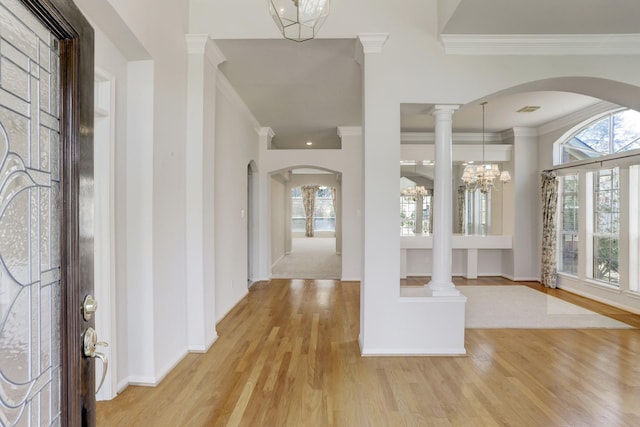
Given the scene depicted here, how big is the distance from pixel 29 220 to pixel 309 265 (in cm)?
743

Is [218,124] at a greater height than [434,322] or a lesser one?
greater

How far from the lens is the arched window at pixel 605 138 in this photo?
454 centimetres

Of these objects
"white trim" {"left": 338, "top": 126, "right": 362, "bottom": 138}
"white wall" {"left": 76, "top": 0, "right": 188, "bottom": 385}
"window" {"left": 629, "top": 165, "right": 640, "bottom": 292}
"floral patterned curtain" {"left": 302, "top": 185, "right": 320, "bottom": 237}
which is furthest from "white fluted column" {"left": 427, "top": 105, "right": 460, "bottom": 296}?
"floral patterned curtain" {"left": 302, "top": 185, "right": 320, "bottom": 237}

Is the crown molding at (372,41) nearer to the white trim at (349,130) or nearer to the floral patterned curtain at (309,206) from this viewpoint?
the white trim at (349,130)

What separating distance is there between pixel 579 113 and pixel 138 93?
624 cm

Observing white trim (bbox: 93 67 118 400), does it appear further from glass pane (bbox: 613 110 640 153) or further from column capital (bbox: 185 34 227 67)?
glass pane (bbox: 613 110 640 153)

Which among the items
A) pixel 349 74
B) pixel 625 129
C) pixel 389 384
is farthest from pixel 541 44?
pixel 389 384

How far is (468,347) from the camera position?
10.6ft

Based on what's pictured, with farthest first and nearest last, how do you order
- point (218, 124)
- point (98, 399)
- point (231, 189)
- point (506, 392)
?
point (231, 189), point (218, 124), point (506, 392), point (98, 399)

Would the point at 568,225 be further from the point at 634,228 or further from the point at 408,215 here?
the point at 408,215

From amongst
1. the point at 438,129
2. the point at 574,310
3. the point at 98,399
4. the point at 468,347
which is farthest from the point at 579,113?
the point at 98,399

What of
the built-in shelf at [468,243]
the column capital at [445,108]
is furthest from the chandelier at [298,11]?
the built-in shelf at [468,243]

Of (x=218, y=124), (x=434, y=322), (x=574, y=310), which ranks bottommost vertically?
(x=574, y=310)

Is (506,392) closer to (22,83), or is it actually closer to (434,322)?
(434,322)
